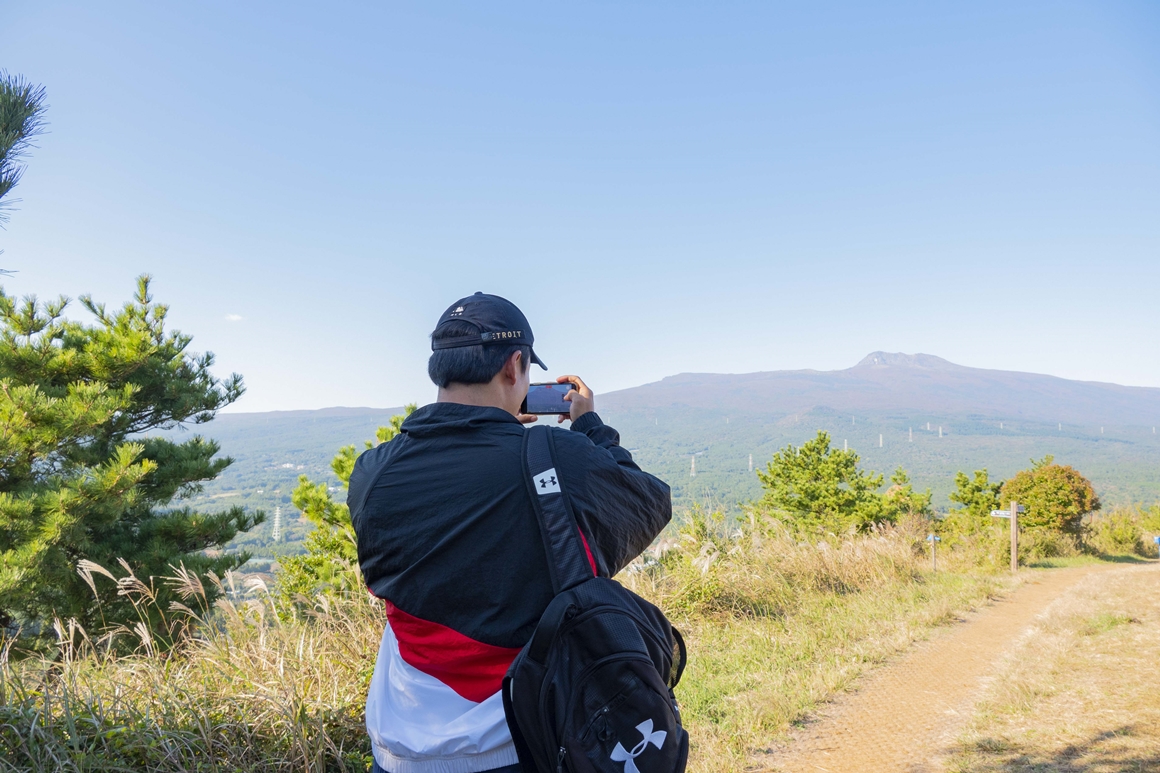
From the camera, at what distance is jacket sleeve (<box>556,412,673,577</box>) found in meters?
1.24

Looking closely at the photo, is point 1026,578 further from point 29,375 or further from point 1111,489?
point 1111,489

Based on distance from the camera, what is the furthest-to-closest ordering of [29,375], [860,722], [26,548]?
[29,375] → [26,548] → [860,722]

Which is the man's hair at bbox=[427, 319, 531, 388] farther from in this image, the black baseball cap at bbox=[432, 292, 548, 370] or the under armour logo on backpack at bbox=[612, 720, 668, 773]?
the under armour logo on backpack at bbox=[612, 720, 668, 773]

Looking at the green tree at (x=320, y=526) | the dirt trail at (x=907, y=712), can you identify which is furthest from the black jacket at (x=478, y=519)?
the green tree at (x=320, y=526)

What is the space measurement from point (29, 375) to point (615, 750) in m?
11.2

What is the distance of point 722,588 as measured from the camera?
6227mm

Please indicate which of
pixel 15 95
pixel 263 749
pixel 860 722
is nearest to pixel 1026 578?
pixel 860 722

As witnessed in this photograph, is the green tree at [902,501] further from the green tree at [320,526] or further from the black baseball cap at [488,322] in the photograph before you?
the black baseball cap at [488,322]

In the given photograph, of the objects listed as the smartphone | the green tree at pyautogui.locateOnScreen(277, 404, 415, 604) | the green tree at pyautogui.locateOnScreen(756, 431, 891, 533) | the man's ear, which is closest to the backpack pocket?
the man's ear

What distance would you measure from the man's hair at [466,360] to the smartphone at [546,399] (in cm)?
31

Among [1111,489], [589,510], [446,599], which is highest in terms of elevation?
[589,510]

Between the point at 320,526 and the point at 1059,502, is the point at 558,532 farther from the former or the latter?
the point at 1059,502

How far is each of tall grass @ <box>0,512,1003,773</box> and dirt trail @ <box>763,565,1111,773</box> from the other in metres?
0.18

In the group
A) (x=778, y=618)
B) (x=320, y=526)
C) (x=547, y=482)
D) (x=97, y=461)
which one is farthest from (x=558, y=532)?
(x=97, y=461)
